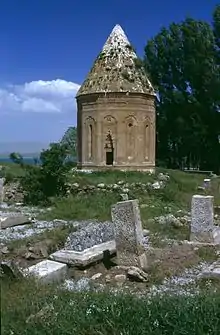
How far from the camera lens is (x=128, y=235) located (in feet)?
30.9

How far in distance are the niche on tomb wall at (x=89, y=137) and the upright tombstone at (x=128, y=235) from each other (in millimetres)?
22035

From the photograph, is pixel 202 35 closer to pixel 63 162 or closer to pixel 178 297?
pixel 63 162

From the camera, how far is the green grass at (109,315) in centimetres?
503

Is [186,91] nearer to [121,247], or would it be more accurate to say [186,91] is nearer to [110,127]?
[110,127]

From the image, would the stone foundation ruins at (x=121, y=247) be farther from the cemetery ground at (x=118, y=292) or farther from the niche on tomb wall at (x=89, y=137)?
the niche on tomb wall at (x=89, y=137)

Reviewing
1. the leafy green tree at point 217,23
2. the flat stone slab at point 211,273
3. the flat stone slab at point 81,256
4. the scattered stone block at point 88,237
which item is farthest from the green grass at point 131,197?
the leafy green tree at point 217,23

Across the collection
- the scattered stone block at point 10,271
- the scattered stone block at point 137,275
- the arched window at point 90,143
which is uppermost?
the arched window at point 90,143

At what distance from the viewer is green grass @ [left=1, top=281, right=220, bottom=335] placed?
5031 millimetres

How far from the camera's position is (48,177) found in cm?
2100

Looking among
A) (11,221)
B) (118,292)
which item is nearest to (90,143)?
(11,221)

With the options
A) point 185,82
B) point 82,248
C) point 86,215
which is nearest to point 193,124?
point 185,82

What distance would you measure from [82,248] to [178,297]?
195 inches

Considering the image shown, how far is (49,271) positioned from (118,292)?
213cm

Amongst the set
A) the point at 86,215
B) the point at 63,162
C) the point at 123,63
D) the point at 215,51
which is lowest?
the point at 86,215
